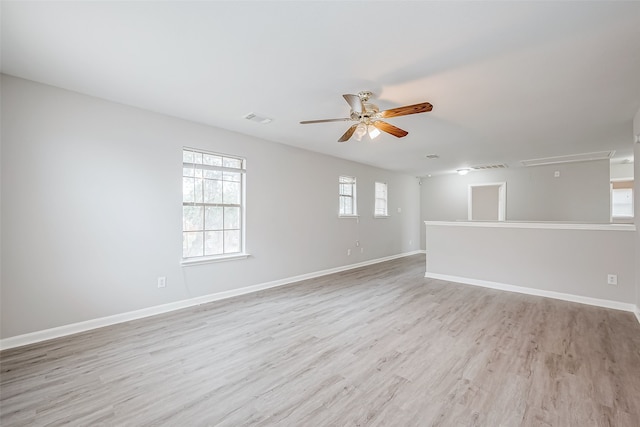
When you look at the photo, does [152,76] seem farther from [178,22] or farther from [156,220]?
[156,220]

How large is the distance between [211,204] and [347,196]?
341 cm

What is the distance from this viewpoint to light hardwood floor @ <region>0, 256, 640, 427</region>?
1.78 meters

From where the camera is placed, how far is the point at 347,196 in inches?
260

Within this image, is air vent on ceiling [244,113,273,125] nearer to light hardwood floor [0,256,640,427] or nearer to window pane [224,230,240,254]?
window pane [224,230,240,254]

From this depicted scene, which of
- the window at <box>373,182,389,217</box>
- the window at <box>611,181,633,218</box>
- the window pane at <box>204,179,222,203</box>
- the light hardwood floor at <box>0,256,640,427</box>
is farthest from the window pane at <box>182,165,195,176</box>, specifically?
the window at <box>611,181,633,218</box>

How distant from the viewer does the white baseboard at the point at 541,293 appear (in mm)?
3803

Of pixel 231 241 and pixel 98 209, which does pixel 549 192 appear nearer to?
pixel 231 241

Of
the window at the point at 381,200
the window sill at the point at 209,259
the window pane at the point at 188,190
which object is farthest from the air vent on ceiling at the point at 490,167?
the window pane at the point at 188,190

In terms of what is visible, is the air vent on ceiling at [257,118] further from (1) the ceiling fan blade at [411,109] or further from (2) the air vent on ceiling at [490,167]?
(2) the air vent on ceiling at [490,167]

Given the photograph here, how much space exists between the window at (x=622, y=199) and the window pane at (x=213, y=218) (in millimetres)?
9864

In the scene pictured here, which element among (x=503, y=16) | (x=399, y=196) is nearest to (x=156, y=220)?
(x=503, y=16)

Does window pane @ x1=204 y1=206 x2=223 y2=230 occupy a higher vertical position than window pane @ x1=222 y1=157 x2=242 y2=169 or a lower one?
lower

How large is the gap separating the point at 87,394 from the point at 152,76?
275 cm

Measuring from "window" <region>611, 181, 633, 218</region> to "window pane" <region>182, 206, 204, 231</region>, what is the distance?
33.3ft
